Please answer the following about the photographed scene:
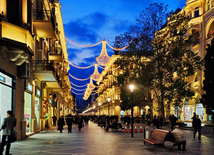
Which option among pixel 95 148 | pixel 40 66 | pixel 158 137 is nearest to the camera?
pixel 95 148

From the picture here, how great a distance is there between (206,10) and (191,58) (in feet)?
51.5

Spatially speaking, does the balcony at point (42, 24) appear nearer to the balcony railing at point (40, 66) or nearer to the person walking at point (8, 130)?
the balcony railing at point (40, 66)

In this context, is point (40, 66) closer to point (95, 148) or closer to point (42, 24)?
point (42, 24)

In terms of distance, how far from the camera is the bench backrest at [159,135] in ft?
41.6

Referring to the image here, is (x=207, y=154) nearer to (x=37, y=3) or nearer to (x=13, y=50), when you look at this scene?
(x=13, y=50)

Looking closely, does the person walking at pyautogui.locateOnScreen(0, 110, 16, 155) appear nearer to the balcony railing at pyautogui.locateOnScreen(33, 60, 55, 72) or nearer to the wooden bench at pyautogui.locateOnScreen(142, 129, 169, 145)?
the wooden bench at pyautogui.locateOnScreen(142, 129, 169, 145)

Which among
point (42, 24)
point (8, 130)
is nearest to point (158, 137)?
point (8, 130)

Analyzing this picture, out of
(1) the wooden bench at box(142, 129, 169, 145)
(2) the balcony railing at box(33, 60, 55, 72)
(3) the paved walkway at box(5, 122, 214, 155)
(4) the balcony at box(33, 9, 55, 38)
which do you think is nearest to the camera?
(3) the paved walkway at box(5, 122, 214, 155)

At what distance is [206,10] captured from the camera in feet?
152

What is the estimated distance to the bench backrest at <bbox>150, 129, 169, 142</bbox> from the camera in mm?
12666

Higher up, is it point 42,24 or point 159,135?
point 42,24

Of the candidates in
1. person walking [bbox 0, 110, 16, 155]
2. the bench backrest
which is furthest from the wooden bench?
person walking [bbox 0, 110, 16, 155]

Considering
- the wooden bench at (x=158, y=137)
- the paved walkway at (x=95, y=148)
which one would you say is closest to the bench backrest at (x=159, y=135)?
the wooden bench at (x=158, y=137)

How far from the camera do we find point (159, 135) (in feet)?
43.5
